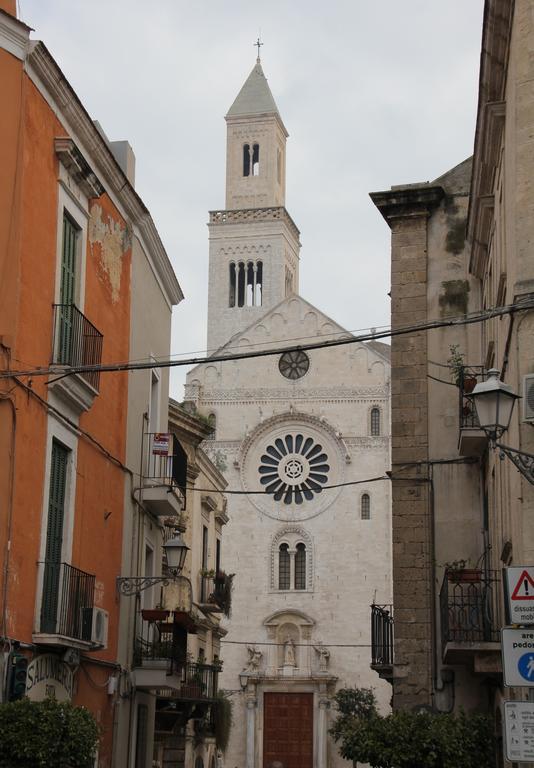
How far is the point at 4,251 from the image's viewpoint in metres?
13.0

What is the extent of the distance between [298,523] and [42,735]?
41.2m

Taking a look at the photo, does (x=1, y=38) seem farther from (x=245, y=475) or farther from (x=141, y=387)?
(x=245, y=475)

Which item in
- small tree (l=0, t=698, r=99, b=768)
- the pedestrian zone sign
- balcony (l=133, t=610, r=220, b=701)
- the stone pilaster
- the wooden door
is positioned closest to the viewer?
the pedestrian zone sign

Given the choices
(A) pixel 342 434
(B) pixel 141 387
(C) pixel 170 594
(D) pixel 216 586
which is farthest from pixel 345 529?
(B) pixel 141 387

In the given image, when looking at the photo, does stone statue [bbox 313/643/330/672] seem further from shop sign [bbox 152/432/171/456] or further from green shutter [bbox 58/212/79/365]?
green shutter [bbox 58/212/79/365]

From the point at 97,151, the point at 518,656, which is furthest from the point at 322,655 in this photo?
the point at 518,656

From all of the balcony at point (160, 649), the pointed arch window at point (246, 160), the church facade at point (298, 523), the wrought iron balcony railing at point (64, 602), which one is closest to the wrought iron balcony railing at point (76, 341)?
the wrought iron balcony railing at point (64, 602)

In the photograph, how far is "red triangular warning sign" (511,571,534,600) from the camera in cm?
940

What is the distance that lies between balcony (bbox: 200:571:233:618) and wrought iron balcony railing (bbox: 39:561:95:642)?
1720 cm

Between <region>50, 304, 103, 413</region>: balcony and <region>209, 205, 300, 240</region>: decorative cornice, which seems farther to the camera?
<region>209, 205, 300, 240</region>: decorative cornice

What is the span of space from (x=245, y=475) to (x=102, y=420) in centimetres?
3717

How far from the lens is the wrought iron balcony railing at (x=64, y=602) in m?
13.8

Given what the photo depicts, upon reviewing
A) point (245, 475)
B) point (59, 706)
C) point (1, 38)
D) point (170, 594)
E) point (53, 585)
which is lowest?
point (59, 706)

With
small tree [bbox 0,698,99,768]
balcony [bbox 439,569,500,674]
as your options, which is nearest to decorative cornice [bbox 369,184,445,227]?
balcony [bbox 439,569,500,674]
